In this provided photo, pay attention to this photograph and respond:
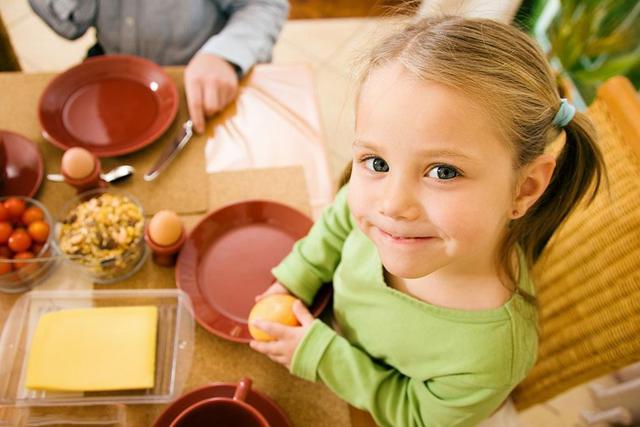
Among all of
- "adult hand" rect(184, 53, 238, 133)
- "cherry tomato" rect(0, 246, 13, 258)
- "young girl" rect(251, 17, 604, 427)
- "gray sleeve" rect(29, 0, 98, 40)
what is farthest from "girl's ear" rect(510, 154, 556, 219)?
"gray sleeve" rect(29, 0, 98, 40)

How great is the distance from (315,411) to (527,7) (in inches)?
65.2

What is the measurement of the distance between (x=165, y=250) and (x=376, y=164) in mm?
407

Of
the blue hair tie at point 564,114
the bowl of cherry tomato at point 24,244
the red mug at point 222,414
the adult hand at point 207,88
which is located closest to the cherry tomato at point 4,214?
the bowl of cherry tomato at point 24,244

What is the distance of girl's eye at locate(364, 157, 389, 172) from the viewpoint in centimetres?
61

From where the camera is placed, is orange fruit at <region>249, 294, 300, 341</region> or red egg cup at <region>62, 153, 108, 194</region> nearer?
orange fruit at <region>249, 294, 300, 341</region>

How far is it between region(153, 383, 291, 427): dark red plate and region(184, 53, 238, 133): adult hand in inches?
21.3

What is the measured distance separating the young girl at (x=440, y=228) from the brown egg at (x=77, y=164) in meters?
0.38

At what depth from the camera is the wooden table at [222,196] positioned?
2.43ft

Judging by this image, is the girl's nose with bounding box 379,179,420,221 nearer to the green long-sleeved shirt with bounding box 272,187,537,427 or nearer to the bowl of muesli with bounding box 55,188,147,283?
the green long-sleeved shirt with bounding box 272,187,537,427

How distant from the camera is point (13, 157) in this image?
0.95 metres

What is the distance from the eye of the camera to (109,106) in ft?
3.50

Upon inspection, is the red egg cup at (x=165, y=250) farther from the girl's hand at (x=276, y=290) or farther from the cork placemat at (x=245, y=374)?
the girl's hand at (x=276, y=290)

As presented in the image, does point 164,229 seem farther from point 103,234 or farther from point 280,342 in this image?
point 280,342

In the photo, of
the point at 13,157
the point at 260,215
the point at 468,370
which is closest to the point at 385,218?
the point at 468,370
